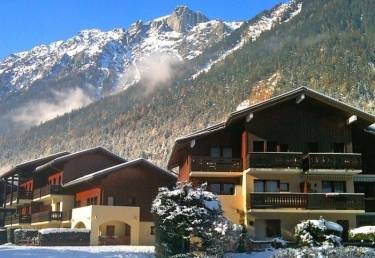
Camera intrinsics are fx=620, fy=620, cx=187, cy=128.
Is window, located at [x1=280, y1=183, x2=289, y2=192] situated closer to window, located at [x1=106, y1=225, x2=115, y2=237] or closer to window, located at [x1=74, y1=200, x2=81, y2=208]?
window, located at [x1=106, y1=225, x2=115, y2=237]

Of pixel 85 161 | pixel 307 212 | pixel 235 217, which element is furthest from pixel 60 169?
pixel 307 212

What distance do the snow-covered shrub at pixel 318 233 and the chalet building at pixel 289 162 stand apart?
22.6ft

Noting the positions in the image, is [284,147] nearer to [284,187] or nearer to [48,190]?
[284,187]

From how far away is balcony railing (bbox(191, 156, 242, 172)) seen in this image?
43938mm

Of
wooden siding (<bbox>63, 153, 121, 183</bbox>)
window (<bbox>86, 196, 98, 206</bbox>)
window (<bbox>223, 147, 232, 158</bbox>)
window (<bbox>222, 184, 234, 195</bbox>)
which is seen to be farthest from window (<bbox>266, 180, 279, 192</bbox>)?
wooden siding (<bbox>63, 153, 121, 183</bbox>)

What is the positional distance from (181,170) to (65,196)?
1617 centimetres

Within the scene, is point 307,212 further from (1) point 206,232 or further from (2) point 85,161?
(2) point 85,161

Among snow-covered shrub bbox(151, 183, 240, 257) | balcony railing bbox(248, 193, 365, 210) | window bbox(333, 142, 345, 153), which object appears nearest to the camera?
snow-covered shrub bbox(151, 183, 240, 257)

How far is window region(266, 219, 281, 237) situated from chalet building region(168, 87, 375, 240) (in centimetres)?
7

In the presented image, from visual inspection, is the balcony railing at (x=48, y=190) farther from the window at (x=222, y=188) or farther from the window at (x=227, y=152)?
the window at (x=227, y=152)

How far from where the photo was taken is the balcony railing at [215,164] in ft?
144

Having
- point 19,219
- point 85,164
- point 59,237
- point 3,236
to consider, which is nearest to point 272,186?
point 59,237

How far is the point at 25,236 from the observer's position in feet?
170

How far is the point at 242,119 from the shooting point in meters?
44.4
